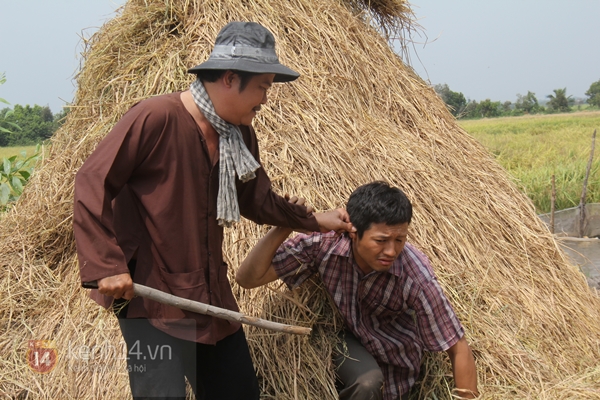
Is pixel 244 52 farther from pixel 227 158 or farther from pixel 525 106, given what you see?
pixel 525 106

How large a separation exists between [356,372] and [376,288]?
1.20ft

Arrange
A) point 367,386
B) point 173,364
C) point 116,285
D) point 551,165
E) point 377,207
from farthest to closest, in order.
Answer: point 551,165, point 367,386, point 377,207, point 173,364, point 116,285

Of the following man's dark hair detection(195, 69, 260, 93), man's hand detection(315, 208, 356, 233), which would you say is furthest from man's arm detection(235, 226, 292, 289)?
man's dark hair detection(195, 69, 260, 93)

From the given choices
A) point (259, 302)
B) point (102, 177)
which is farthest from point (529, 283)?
point (102, 177)

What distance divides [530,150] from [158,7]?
11.1m

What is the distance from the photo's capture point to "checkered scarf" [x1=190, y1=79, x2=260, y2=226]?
2014mm

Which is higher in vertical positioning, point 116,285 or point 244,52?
point 244,52

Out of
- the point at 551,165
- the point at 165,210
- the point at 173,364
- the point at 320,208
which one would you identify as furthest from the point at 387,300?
the point at 551,165

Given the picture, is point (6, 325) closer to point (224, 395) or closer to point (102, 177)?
point (224, 395)

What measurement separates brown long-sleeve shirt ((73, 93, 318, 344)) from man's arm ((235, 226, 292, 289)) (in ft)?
1.33

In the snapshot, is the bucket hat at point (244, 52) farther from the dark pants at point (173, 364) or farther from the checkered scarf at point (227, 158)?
the dark pants at point (173, 364)

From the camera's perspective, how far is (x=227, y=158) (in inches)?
80.7

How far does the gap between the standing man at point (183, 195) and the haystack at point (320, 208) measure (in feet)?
2.58

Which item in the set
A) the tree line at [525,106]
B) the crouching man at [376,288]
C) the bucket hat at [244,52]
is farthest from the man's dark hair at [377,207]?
the tree line at [525,106]
